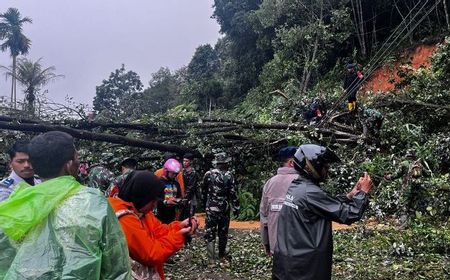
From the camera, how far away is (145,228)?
106 inches

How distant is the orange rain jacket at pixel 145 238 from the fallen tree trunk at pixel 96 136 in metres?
5.59

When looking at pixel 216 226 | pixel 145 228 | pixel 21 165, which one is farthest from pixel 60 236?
pixel 216 226

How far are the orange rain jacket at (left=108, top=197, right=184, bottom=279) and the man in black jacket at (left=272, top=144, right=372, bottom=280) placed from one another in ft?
2.45

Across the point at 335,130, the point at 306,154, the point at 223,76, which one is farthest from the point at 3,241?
the point at 223,76

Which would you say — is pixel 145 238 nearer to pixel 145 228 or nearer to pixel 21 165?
pixel 145 228

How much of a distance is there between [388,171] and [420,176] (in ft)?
4.77

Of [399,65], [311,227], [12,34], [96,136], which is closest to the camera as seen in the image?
[311,227]

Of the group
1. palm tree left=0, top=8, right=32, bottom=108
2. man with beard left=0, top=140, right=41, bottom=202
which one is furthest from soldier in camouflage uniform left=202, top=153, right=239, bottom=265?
palm tree left=0, top=8, right=32, bottom=108

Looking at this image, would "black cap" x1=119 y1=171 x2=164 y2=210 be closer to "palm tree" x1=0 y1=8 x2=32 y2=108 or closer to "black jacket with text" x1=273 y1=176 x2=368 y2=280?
"black jacket with text" x1=273 y1=176 x2=368 y2=280

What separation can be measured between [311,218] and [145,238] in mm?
1059

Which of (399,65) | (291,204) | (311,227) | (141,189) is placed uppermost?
(399,65)

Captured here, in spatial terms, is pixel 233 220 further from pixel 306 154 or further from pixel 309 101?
pixel 306 154

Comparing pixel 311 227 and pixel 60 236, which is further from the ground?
pixel 60 236

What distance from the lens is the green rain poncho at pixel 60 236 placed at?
1.76 m
